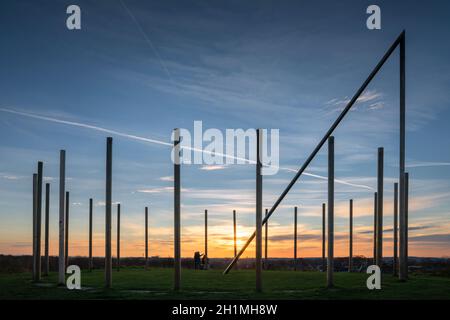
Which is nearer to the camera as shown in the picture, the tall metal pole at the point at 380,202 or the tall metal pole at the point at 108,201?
the tall metal pole at the point at 108,201

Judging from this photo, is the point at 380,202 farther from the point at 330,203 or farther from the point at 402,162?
the point at 330,203

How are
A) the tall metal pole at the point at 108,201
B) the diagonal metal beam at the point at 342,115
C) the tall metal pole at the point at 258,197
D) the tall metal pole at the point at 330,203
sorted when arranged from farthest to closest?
the diagonal metal beam at the point at 342,115
the tall metal pole at the point at 330,203
the tall metal pole at the point at 108,201
the tall metal pole at the point at 258,197

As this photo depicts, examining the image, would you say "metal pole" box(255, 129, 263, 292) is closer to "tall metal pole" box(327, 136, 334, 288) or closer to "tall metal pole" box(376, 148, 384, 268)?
"tall metal pole" box(327, 136, 334, 288)

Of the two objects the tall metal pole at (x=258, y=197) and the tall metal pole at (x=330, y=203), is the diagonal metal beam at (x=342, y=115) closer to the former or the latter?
the tall metal pole at (x=330, y=203)

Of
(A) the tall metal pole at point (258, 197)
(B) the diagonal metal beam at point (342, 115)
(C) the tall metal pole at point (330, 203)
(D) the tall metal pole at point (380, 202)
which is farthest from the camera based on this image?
(D) the tall metal pole at point (380, 202)

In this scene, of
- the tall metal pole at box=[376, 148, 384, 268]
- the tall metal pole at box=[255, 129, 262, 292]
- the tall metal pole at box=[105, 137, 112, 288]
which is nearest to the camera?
the tall metal pole at box=[255, 129, 262, 292]

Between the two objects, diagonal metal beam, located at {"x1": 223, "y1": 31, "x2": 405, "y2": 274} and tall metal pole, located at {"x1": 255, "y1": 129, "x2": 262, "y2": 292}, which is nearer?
tall metal pole, located at {"x1": 255, "y1": 129, "x2": 262, "y2": 292}

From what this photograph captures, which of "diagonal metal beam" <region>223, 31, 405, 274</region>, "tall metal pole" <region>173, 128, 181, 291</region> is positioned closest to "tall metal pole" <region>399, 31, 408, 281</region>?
"diagonal metal beam" <region>223, 31, 405, 274</region>

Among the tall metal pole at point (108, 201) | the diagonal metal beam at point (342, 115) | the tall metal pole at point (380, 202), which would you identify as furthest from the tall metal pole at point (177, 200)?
the tall metal pole at point (380, 202)

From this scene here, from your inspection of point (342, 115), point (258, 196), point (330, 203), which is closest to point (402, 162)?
point (342, 115)

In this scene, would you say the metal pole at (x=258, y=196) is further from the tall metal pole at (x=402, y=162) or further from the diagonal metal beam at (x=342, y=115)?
the tall metal pole at (x=402, y=162)
